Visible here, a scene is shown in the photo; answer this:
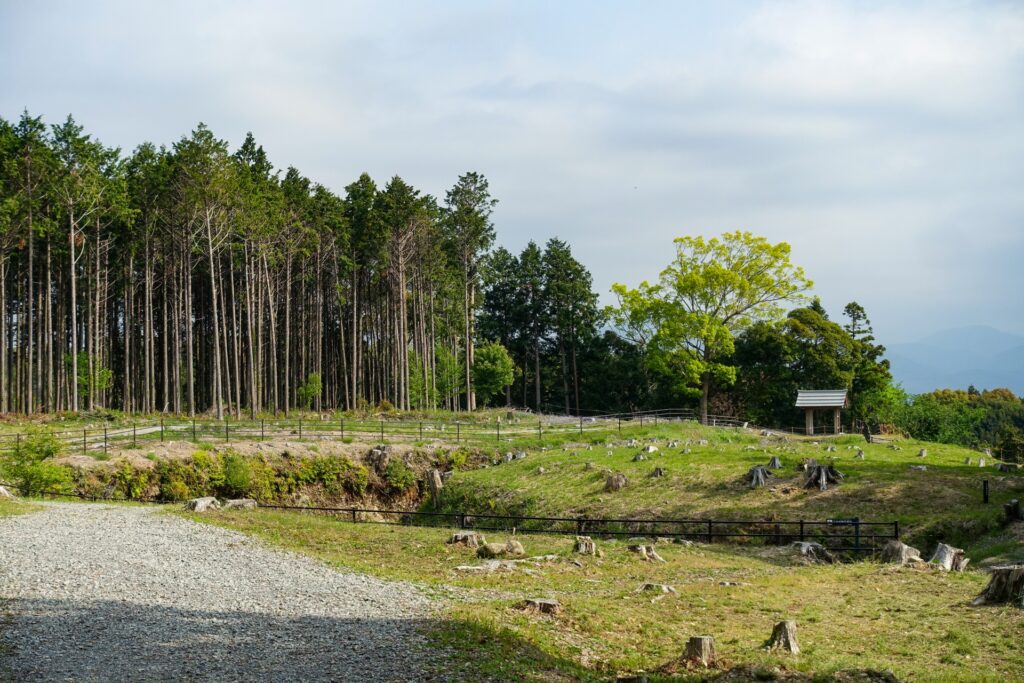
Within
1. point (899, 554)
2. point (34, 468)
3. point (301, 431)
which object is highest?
point (301, 431)

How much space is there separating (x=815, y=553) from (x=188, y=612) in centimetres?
1717

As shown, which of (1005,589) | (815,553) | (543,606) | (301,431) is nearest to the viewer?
(543,606)

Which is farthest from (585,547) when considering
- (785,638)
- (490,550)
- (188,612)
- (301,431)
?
(301,431)

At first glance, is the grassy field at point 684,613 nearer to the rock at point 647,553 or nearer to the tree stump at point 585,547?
the rock at point 647,553

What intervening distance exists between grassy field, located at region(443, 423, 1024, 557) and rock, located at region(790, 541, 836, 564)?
351 cm

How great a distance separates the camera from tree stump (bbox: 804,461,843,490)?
102 ft

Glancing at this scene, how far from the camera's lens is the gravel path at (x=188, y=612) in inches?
486

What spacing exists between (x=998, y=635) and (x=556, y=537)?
15.3m

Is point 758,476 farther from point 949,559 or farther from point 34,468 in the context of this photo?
point 34,468

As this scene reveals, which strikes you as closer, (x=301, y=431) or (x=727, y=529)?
(x=727, y=529)

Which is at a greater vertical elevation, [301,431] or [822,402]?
[822,402]

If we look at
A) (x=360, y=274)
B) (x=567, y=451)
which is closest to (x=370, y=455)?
(x=567, y=451)

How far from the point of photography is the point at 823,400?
59.0 m

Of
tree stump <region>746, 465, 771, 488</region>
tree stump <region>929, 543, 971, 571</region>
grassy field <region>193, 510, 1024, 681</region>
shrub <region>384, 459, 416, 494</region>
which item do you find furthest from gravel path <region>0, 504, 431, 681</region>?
shrub <region>384, 459, 416, 494</region>
